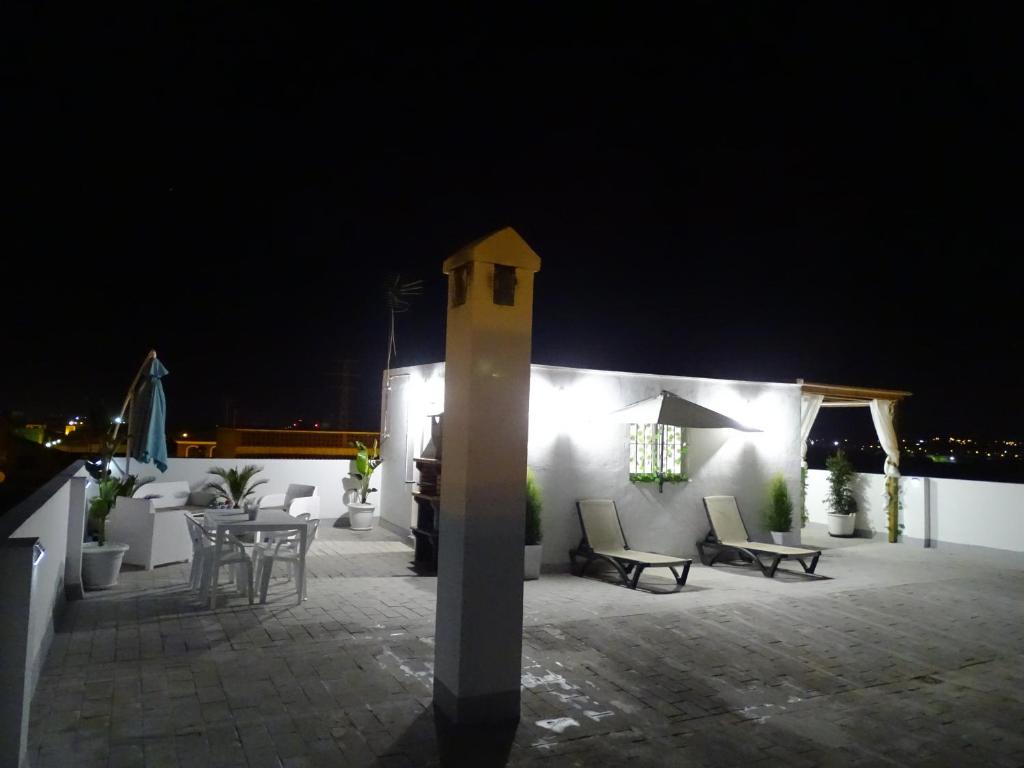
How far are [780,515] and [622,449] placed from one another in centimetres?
281

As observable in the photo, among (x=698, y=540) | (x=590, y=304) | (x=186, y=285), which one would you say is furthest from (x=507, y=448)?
(x=186, y=285)

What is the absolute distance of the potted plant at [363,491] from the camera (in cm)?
1115

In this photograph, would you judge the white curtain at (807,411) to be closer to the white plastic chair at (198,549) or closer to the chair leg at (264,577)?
the chair leg at (264,577)

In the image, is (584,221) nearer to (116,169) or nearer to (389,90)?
(389,90)

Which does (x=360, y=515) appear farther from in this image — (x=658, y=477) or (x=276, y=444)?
(x=276, y=444)

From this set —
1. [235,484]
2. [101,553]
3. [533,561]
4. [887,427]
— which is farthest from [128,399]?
[887,427]

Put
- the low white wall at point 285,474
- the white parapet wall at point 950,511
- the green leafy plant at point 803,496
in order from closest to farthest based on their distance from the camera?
the low white wall at point 285,474 → the white parapet wall at point 950,511 → the green leafy plant at point 803,496

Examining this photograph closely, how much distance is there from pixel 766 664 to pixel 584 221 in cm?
1098

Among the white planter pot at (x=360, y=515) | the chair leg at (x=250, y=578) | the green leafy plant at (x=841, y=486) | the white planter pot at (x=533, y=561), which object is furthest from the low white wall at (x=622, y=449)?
the chair leg at (x=250, y=578)

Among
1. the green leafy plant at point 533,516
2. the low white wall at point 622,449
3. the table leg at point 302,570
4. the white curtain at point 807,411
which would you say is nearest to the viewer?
the table leg at point 302,570

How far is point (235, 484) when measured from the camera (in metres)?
9.69

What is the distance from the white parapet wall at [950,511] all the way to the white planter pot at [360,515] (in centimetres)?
884

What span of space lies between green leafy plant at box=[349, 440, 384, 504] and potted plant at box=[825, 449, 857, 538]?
814 centimetres

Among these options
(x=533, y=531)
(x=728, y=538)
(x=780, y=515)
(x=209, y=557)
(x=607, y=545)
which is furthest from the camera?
(x=780, y=515)
